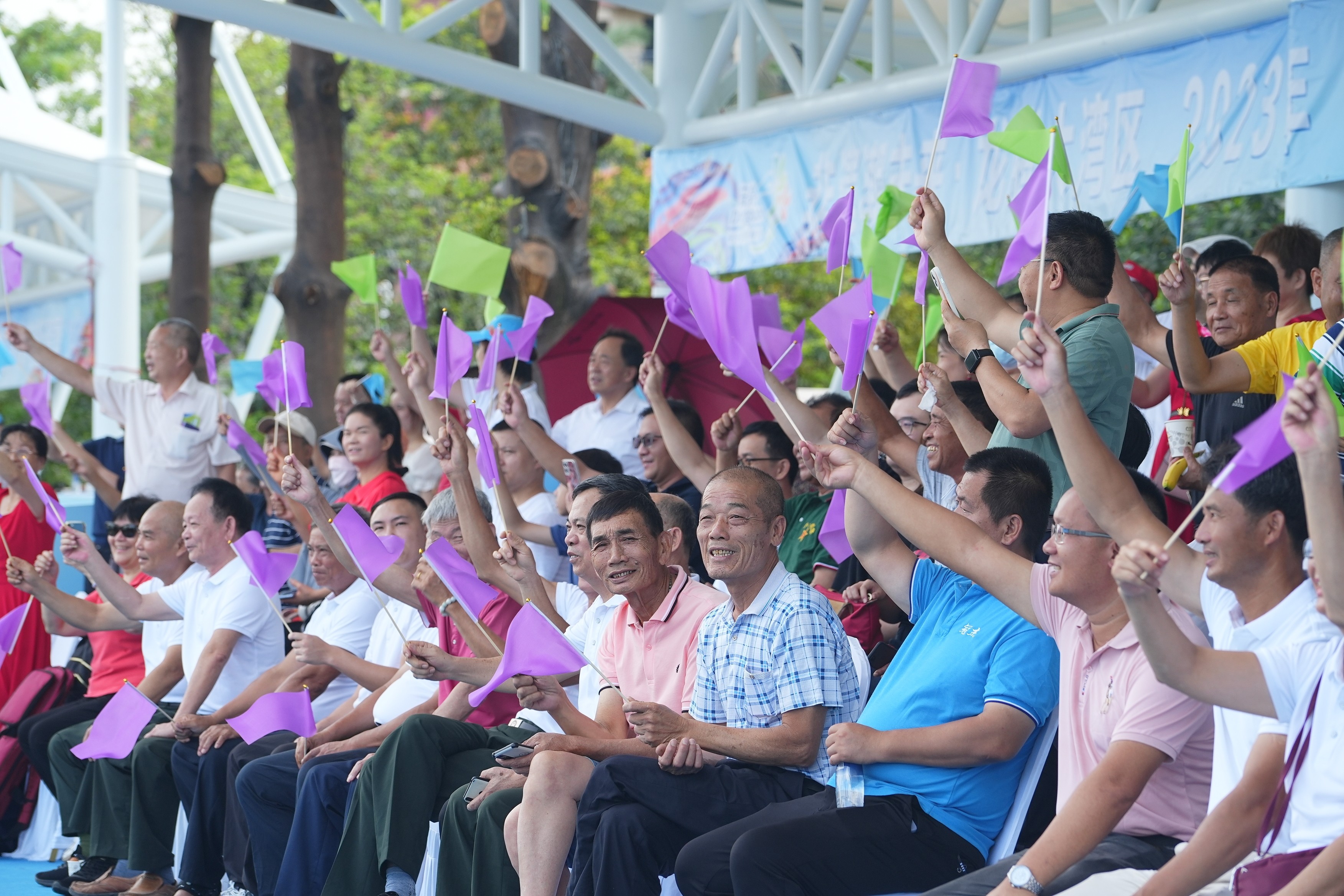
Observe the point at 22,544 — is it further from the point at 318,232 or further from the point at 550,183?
the point at 550,183

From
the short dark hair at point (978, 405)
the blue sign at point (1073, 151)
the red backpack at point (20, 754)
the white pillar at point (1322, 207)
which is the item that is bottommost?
the red backpack at point (20, 754)

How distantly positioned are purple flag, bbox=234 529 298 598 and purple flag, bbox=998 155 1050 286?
7.52 ft

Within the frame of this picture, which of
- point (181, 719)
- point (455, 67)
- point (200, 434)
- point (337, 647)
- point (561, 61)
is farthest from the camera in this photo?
point (561, 61)

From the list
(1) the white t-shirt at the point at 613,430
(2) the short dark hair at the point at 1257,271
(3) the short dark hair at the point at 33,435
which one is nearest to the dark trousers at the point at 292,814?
(1) the white t-shirt at the point at 613,430

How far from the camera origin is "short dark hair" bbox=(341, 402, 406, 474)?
19.3ft

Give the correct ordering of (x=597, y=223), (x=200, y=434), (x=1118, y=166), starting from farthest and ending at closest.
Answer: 1. (x=597, y=223)
2. (x=200, y=434)
3. (x=1118, y=166)

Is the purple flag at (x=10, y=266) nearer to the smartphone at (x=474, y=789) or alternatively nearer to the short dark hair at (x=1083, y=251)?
the smartphone at (x=474, y=789)

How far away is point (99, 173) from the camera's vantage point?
433 inches

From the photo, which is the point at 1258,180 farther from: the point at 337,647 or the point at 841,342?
the point at 337,647

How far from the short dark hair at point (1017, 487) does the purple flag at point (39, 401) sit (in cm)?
457

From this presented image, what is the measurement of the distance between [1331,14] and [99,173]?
8.70 meters

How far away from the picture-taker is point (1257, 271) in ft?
13.1

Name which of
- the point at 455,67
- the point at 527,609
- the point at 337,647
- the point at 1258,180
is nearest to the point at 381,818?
the point at 337,647

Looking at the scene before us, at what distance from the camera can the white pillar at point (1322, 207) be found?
5.41 m
